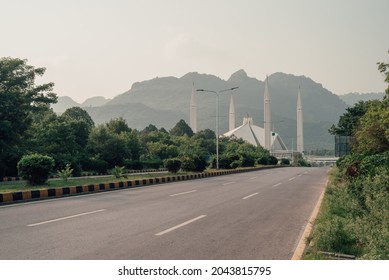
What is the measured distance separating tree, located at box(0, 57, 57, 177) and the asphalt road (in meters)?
16.8

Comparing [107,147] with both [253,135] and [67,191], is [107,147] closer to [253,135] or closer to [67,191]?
[67,191]

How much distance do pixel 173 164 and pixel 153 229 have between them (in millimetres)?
22286

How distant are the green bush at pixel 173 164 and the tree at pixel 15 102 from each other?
417 inches

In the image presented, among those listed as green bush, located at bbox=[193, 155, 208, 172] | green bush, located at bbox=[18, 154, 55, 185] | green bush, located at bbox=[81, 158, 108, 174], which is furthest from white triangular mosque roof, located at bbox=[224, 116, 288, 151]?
green bush, located at bbox=[18, 154, 55, 185]

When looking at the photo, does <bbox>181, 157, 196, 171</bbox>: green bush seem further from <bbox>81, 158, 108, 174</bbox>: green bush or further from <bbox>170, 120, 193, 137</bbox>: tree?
<bbox>170, 120, 193, 137</bbox>: tree

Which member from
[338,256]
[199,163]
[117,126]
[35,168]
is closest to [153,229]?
[338,256]

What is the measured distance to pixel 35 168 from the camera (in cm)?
1761

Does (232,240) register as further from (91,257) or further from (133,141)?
(133,141)

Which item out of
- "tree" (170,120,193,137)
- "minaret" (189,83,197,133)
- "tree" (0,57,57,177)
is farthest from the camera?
"minaret" (189,83,197,133)

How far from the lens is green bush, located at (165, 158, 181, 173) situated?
30219mm

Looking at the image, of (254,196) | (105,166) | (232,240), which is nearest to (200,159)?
(105,166)

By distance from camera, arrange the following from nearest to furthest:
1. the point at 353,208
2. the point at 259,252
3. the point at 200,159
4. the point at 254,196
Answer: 1. the point at 259,252
2. the point at 353,208
3. the point at 254,196
4. the point at 200,159

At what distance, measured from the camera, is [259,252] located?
20.8 ft
